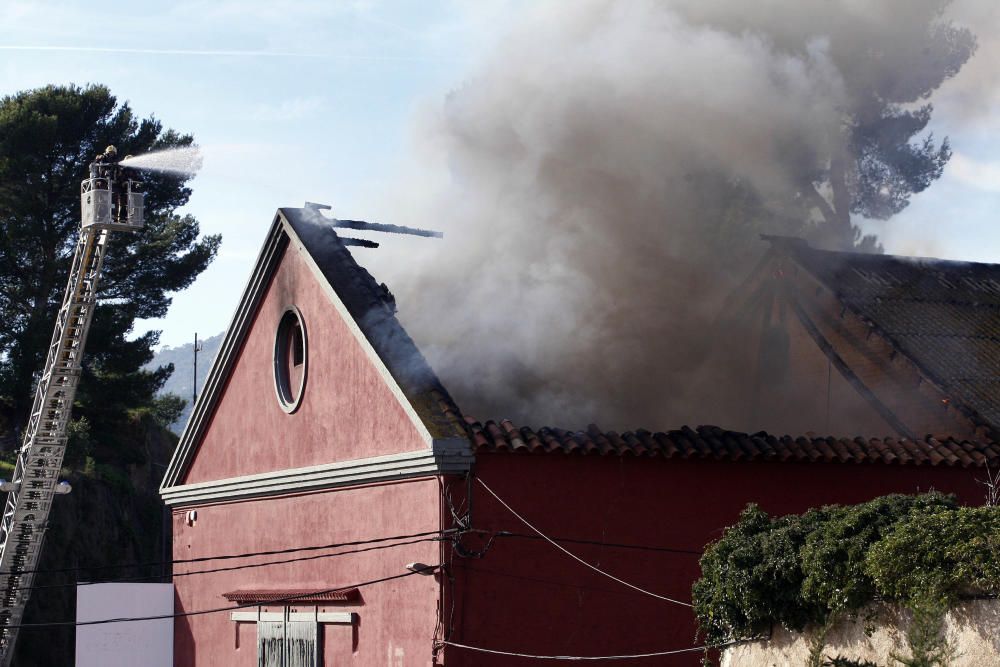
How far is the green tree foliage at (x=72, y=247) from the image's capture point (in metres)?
38.0

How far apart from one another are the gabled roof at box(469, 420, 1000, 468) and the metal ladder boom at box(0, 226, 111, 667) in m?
14.0

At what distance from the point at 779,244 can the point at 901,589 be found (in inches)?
488

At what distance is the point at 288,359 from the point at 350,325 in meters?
2.75

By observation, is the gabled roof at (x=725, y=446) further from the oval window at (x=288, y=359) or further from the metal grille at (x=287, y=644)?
the oval window at (x=288, y=359)

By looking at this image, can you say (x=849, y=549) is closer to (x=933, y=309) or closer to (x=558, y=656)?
(x=558, y=656)

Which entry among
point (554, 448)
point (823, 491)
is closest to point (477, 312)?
point (554, 448)

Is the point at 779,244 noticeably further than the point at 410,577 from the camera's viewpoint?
Yes

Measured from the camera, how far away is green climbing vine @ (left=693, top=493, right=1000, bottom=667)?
1013 cm

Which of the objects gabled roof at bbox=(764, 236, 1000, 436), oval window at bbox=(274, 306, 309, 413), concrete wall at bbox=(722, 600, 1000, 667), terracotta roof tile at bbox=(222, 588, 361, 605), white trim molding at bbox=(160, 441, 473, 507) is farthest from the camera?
oval window at bbox=(274, 306, 309, 413)

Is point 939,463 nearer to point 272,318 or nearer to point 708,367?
point 708,367

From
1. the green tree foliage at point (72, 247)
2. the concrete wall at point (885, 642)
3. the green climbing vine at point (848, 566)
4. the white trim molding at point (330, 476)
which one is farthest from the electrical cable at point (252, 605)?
the green tree foliage at point (72, 247)

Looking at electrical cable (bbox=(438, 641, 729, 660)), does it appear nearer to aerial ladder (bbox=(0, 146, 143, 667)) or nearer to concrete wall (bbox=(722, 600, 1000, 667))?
concrete wall (bbox=(722, 600, 1000, 667))

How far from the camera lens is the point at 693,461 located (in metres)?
16.5

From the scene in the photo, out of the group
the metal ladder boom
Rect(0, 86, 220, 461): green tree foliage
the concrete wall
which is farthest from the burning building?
Rect(0, 86, 220, 461): green tree foliage
